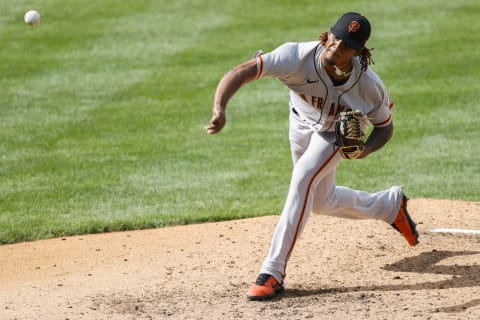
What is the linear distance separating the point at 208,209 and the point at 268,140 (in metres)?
2.13

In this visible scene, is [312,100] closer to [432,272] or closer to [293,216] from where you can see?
[293,216]

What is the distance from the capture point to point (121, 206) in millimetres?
8461

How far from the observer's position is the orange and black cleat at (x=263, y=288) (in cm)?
582

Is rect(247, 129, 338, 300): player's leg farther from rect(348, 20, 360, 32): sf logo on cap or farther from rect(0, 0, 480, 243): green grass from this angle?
rect(0, 0, 480, 243): green grass

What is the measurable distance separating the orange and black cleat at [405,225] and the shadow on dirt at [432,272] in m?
0.15

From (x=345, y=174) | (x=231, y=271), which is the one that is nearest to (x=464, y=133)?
(x=345, y=174)

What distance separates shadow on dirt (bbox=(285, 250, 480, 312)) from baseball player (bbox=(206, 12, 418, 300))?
0.39 metres

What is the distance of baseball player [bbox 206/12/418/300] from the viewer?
5797 millimetres

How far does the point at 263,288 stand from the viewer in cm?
583

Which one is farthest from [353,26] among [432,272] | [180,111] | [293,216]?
[180,111]

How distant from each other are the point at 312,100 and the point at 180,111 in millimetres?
5257

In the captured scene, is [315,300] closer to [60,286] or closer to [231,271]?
[231,271]

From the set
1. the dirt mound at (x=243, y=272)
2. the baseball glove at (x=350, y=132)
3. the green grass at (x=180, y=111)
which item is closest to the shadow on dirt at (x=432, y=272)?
the dirt mound at (x=243, y=272)

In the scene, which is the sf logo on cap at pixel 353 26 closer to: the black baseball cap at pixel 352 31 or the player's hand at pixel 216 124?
the black baseball cap at pixel 352 31
